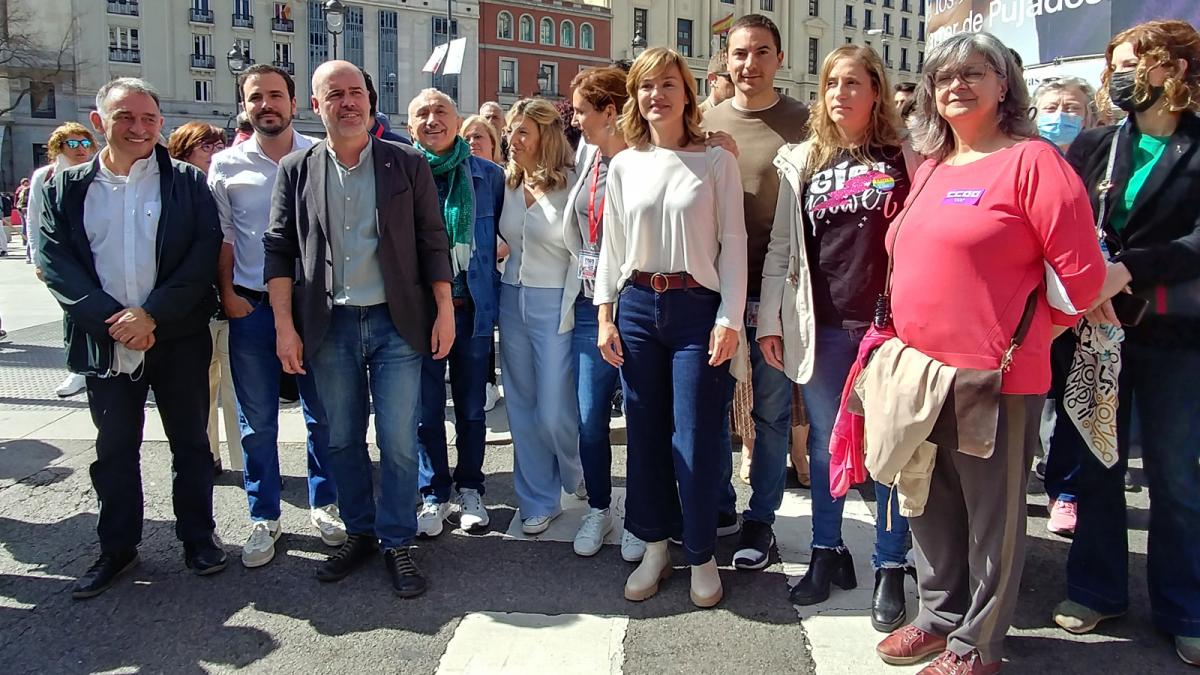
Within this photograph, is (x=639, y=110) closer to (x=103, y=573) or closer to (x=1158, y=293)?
(x=1158, y=293)

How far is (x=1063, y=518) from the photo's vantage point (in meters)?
4.02

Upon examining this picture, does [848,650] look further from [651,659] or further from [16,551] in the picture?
[16,551]

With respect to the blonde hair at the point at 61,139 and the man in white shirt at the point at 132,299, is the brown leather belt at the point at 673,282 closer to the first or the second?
the man in white shirt at the point at 132,299

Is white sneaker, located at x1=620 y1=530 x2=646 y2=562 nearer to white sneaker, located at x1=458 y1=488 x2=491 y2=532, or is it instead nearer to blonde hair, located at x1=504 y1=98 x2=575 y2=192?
white sneaker, located at x1=458 y1=488 x2=491 y2=532

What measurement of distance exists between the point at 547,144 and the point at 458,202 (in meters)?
0.53

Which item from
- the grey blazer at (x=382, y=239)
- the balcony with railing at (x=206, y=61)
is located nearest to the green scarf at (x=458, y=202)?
the grey blazer at (x=382, y=239)

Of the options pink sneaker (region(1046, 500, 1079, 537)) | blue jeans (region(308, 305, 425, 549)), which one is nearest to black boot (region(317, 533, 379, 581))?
blue jeans (region(308, 305, 425, 549))

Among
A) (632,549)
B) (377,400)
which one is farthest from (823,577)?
(377,400)

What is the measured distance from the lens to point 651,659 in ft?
9.39

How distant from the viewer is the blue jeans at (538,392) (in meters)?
3.89

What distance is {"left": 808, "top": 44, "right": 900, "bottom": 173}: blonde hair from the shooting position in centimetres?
301

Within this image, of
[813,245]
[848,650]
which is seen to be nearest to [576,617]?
[848,650]

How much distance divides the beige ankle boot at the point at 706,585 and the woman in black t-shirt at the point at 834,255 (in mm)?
325

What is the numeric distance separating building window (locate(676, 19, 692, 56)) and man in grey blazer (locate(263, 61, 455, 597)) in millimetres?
64273
